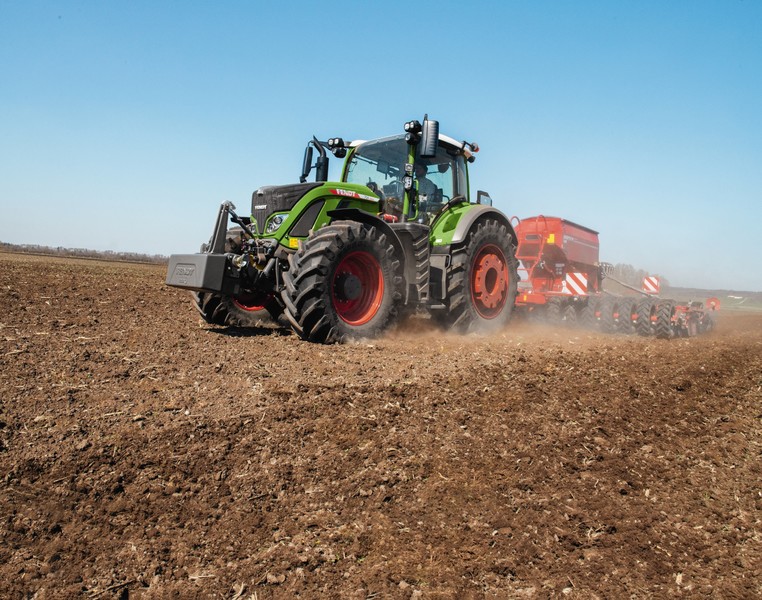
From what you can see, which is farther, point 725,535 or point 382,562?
point 725,535

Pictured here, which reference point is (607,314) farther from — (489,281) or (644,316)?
(489,281)

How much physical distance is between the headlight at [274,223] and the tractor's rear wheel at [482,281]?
2232mm

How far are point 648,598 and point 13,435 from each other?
3.28 meters

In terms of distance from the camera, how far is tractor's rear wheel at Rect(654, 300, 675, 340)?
12.2 metres

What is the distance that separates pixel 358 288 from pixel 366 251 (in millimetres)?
411

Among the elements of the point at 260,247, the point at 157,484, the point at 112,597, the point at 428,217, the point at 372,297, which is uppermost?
the point at 428,217

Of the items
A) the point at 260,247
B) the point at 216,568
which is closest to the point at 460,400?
the point at 216,568

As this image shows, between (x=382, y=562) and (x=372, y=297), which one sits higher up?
(x=372, y=297)

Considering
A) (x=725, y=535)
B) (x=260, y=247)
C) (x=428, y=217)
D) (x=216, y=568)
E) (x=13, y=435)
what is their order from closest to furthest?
(x=216, y=568) < (x=725, y=535) < (x=13, y=435) < (x=260, y=247) < (x=428, y=217)

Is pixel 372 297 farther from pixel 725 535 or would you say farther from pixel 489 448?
pixel 725 535

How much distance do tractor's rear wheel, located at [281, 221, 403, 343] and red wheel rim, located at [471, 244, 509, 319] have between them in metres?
1.58

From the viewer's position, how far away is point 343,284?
6500 mm

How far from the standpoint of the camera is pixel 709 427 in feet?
13.5

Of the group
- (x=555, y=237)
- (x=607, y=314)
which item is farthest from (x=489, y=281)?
(x=607, y=314)
